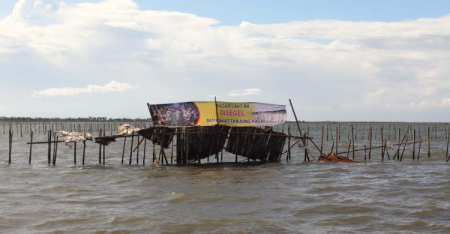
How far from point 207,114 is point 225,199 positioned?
7.50 metres

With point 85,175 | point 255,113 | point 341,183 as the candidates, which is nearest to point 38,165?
point 85,175

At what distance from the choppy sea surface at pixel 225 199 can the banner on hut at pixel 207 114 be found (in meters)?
2.19

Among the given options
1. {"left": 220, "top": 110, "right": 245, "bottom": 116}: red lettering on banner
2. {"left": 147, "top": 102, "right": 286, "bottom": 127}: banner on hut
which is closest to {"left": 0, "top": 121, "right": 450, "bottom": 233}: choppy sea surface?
{"left": 147, "top": 102, "right": 286, "bottom": 127}: banner on hut

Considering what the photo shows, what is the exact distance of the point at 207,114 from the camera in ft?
69.9

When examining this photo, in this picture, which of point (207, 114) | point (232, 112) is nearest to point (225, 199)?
point (207, 114)

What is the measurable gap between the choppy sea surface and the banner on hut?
2.19 meters

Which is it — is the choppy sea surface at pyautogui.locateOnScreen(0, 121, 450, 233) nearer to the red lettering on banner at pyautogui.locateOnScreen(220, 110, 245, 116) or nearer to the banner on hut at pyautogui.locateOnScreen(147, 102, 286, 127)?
the banner on hut at pyautogui.locateOnScreen(147, 102, 286, 127)

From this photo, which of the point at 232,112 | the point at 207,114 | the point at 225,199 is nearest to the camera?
the point at 225,199

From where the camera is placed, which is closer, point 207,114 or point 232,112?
point 207,114

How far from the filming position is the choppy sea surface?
1132cm

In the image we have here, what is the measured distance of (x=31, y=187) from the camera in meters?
16.5

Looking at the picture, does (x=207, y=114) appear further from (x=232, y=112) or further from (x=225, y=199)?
(x=225, y=199)

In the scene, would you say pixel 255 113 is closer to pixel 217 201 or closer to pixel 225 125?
pixel 225 125

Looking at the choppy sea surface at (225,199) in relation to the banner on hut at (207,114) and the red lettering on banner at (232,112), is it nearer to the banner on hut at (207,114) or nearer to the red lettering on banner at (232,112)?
the banner on hut at (207,114)
